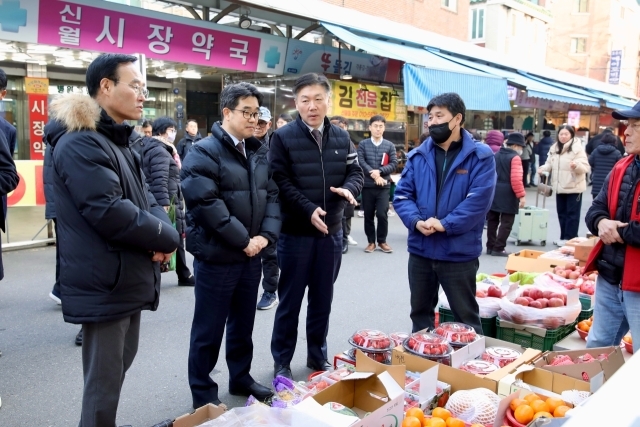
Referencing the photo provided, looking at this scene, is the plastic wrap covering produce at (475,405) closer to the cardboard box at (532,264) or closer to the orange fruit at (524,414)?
the orange fruit at (524,414)

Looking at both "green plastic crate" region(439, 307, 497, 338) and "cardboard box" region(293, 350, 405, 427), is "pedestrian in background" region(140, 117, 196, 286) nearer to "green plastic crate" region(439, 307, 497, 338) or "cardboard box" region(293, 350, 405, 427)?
"green plastic crate" region(439, 307, 497, 338)

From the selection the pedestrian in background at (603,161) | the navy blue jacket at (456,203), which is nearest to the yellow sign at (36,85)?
the navy blue jacket at (456,203)

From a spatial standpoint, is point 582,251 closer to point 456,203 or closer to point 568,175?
point 456,203

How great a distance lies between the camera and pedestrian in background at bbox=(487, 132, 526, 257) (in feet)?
26.4

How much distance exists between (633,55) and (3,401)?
50.0 m

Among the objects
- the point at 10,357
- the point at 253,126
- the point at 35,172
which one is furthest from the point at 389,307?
the point at 35,172

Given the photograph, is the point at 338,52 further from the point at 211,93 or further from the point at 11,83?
the point at 11,83

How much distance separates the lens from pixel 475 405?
8.60 ft

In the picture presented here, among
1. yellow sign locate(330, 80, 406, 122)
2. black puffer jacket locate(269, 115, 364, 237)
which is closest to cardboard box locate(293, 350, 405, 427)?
black puffer jacket locate(269, 115, 364, 237)

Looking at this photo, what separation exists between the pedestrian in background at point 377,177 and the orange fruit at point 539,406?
5594 millimetres

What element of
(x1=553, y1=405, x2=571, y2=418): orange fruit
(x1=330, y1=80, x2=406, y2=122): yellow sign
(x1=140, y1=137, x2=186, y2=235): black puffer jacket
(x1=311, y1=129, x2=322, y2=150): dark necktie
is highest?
(x1=330, y1=80, x2=406, y2=122): yellow sign

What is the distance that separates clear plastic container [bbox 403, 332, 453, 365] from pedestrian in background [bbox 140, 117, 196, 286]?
338 cm

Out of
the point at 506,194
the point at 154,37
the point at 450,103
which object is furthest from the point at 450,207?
the point at 154,37

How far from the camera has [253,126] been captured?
3.30m
